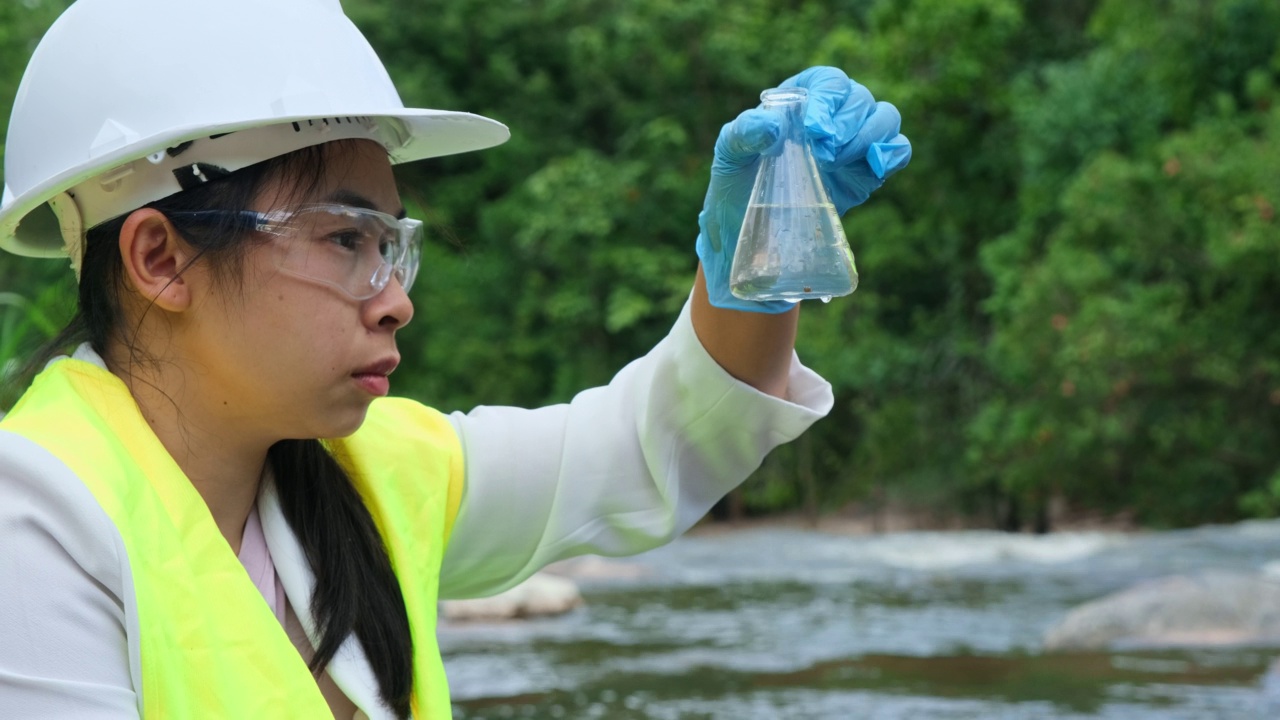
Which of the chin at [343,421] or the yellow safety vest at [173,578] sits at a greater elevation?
the chin at [343,421]

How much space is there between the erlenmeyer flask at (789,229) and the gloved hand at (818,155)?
0.06 ft

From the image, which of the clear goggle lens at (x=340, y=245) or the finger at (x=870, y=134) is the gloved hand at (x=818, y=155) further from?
the clear goggle lens at (x=340, y=245)

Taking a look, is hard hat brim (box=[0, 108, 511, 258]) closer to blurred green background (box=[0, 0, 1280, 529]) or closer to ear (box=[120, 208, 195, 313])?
ear (box=[120, 208, 195, 313])

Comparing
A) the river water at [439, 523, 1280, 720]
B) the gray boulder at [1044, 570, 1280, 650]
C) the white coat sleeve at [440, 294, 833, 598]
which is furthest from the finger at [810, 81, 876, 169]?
the gray boulder at [1044, 570, 1280, 650]

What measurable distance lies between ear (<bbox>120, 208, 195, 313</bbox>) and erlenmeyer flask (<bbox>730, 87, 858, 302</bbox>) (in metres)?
0.53

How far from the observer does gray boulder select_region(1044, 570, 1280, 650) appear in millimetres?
6742

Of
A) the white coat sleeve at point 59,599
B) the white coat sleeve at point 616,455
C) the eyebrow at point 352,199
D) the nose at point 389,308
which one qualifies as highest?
the eyebrow at point 352,199

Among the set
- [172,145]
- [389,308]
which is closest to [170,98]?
[172,145]

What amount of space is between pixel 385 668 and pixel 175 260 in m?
0.42

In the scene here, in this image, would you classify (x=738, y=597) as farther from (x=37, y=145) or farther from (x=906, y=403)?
(x=37, y=145)

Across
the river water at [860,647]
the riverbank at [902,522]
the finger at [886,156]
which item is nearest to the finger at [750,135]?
the finger at [886,156]

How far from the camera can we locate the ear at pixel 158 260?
4.35 feet

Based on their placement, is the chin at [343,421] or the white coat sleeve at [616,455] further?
the white coat sleeve at [616,455]

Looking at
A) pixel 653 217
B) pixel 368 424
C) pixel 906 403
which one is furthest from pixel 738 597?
Answer: pixel 653 217
